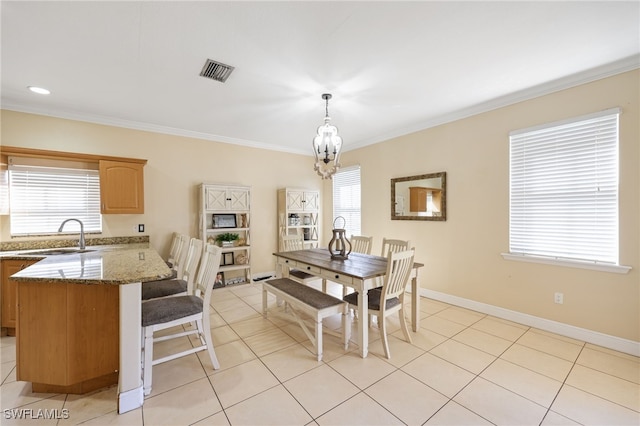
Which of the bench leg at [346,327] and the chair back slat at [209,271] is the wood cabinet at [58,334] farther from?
the bench leg at [346,327]

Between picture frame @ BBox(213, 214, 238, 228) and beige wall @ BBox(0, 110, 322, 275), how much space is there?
0.32m

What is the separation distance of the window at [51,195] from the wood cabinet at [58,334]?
2116 mm

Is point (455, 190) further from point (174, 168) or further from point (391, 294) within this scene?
point (174, 168)

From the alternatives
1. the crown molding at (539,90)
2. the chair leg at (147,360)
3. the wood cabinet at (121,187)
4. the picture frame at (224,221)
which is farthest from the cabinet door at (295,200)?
the chair leg at (147,360)

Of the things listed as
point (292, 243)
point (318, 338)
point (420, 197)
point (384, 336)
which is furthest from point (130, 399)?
point (420, 197)

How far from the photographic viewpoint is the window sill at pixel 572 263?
2.37 metres

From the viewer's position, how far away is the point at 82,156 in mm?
3291

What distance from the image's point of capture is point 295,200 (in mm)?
5020

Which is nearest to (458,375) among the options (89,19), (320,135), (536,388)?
(536,388)

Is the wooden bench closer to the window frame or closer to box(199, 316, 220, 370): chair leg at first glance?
box(199, 316, 220, 370): chair leg

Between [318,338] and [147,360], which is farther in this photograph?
[318,338]

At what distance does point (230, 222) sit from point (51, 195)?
2280 mm

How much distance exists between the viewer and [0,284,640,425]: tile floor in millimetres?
1662

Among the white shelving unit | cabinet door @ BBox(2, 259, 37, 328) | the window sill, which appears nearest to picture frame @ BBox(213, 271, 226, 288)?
the white shelving unit
